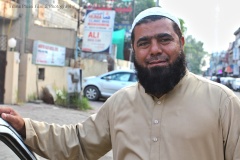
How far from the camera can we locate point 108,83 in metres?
16.3

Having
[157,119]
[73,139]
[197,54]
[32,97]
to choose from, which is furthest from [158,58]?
[197,54]

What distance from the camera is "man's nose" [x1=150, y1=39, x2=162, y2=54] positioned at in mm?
1983

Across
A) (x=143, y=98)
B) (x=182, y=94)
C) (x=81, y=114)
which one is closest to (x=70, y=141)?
(x=143, y=98)

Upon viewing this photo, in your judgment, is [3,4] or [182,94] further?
[3,4]

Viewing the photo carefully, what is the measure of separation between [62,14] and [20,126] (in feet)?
69.5

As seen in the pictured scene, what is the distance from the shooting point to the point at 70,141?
2.23 m

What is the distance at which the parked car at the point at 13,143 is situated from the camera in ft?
6.19

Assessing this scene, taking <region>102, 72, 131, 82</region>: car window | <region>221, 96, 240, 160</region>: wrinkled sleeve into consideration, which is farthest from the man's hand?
<region>102, 72, 131, 82</region>: car window

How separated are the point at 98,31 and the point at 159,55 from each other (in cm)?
1350

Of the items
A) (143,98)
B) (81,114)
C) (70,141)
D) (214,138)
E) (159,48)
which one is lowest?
(81,114)

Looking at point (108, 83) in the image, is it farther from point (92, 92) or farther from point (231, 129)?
point (231, 129)

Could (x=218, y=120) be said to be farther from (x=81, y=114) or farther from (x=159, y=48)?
(x=81, y=114)

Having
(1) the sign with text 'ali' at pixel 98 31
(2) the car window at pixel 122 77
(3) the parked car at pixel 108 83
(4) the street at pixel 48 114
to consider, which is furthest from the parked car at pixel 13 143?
(2) the car window at pixel 122 77

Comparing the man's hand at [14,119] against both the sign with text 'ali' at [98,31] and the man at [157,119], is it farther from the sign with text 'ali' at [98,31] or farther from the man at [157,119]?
the sign with text 'ali' at [98,31]
